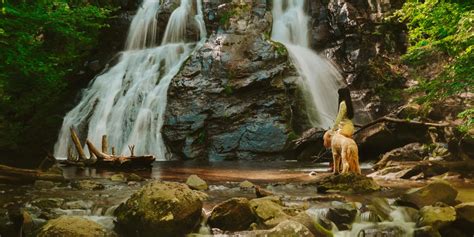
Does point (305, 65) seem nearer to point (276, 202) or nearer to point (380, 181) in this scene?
point (380, 181)

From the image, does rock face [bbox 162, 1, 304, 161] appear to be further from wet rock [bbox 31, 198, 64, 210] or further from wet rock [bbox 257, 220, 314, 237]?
wet rock [bbox 257, 220, 314, 237]

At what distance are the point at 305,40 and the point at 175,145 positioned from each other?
1286 centimetres

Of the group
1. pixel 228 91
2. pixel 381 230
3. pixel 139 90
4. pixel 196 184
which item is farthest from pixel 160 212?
pixel 139 90

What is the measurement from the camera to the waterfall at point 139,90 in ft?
76.5

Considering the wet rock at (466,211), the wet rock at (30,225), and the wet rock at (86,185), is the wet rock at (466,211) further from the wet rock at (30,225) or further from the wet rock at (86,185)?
the wet rock at (86,185)

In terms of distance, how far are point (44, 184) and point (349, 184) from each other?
24.5 ft

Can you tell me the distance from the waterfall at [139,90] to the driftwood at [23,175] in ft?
34.5

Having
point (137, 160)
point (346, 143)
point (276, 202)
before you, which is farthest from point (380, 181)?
point (137, 160)

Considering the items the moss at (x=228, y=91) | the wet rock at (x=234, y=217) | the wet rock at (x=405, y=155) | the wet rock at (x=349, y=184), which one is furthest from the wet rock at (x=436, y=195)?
the moss at (x=228, y=91)

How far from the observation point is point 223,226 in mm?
7258

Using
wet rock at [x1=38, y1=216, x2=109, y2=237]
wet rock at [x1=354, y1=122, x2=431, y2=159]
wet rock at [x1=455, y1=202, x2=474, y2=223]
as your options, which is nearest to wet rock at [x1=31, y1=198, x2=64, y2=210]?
wet rock at [x1=38, y1=216, x2=109, y2=237]

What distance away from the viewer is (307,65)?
26938mm

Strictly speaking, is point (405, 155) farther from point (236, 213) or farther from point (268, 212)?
point (236, 213)

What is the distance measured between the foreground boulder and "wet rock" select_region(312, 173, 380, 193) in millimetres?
3945
